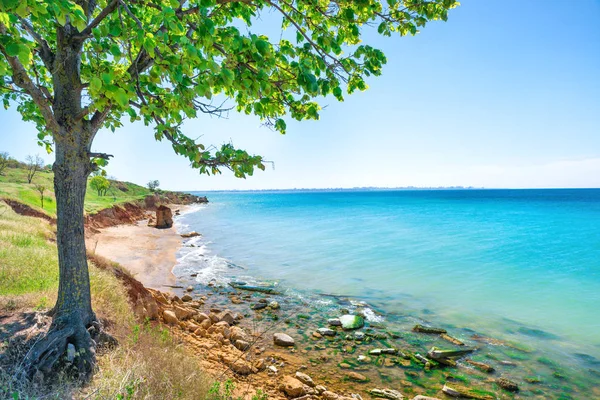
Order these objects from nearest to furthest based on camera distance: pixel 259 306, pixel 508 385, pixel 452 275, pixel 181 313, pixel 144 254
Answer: pixel 508 385
pixel 181 313
pixel 259 306
pixel 452 275
pixel 144 254

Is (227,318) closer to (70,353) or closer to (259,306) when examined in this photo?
(259,306)

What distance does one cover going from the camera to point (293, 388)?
23.8 ft

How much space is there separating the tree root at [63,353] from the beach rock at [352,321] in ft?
27.8

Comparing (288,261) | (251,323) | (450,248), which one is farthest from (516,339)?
(450,248)

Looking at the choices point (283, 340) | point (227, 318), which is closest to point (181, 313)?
point (227, 318)

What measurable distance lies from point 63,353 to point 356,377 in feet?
22.7

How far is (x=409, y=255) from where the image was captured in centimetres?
2683

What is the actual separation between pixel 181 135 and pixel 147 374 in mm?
4000

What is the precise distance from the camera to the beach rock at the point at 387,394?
7.43 metres

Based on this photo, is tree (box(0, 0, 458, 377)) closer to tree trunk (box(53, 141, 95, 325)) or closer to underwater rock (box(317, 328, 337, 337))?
tree trunk (box(53, 141, 95, 325))

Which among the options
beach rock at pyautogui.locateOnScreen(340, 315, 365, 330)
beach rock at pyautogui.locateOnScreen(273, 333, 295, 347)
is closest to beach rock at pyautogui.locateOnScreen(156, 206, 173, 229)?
beach rock at pyautogui.locateOnScreen(340, 315, 365, 330)

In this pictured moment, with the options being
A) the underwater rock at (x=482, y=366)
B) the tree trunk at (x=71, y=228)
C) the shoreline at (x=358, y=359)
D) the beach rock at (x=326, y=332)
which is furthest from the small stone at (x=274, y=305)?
the tree trunk at (x=71, y=228)

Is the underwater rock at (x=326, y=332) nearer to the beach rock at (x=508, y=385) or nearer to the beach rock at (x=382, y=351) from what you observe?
the beach rock at (x=382, y=351)

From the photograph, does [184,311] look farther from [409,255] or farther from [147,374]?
[409,255]
